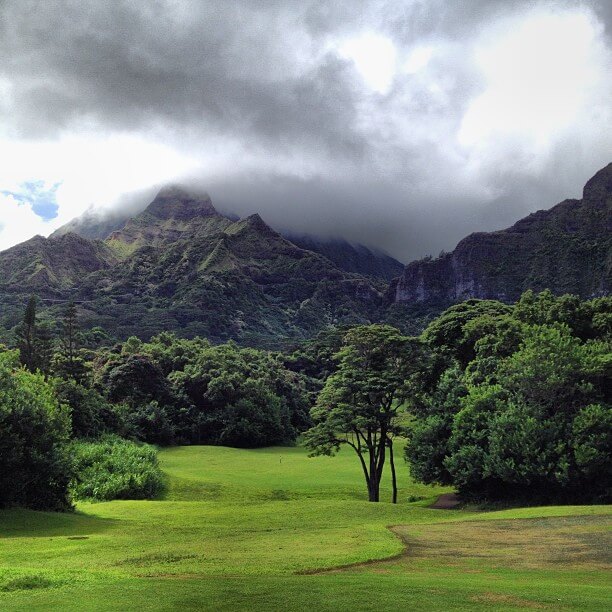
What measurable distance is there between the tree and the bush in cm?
1221

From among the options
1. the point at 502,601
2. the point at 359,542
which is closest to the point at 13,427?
the point at 359,542

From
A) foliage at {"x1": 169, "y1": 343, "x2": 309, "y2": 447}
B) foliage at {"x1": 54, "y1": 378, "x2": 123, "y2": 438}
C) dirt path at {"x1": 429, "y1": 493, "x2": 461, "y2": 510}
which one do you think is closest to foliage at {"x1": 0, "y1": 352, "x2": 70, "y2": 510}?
dirt path at {"x1": 429, "y1": 493, "x2": 461, "y2": 510}

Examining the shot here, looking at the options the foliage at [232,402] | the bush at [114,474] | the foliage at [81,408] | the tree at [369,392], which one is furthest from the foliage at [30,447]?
the foliage at [232,402]

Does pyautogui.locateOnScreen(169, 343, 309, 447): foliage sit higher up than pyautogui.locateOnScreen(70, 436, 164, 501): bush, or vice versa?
pyautogui.locateOnScreen(169, 343, 309, 447): foliage

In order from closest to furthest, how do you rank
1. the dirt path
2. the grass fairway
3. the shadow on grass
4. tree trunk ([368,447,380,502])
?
the grass fairway < the shadow on grass < the dirt path < tree trunk ([368,447,380,502])

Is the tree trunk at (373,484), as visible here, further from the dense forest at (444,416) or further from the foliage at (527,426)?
the foliage at (527,426)

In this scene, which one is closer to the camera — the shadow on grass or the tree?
the shadow on grass

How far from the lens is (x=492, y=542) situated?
23984mm

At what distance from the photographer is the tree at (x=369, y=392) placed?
44.3 metres

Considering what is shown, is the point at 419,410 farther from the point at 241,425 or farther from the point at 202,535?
the point at 241,425

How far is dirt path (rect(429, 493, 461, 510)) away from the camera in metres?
43.2

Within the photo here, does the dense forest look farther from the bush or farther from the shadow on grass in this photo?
the shadow on grass

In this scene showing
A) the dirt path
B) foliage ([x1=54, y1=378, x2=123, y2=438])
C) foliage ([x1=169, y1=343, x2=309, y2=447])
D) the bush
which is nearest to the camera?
the bush

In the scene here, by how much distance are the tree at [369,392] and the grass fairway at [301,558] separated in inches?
357
